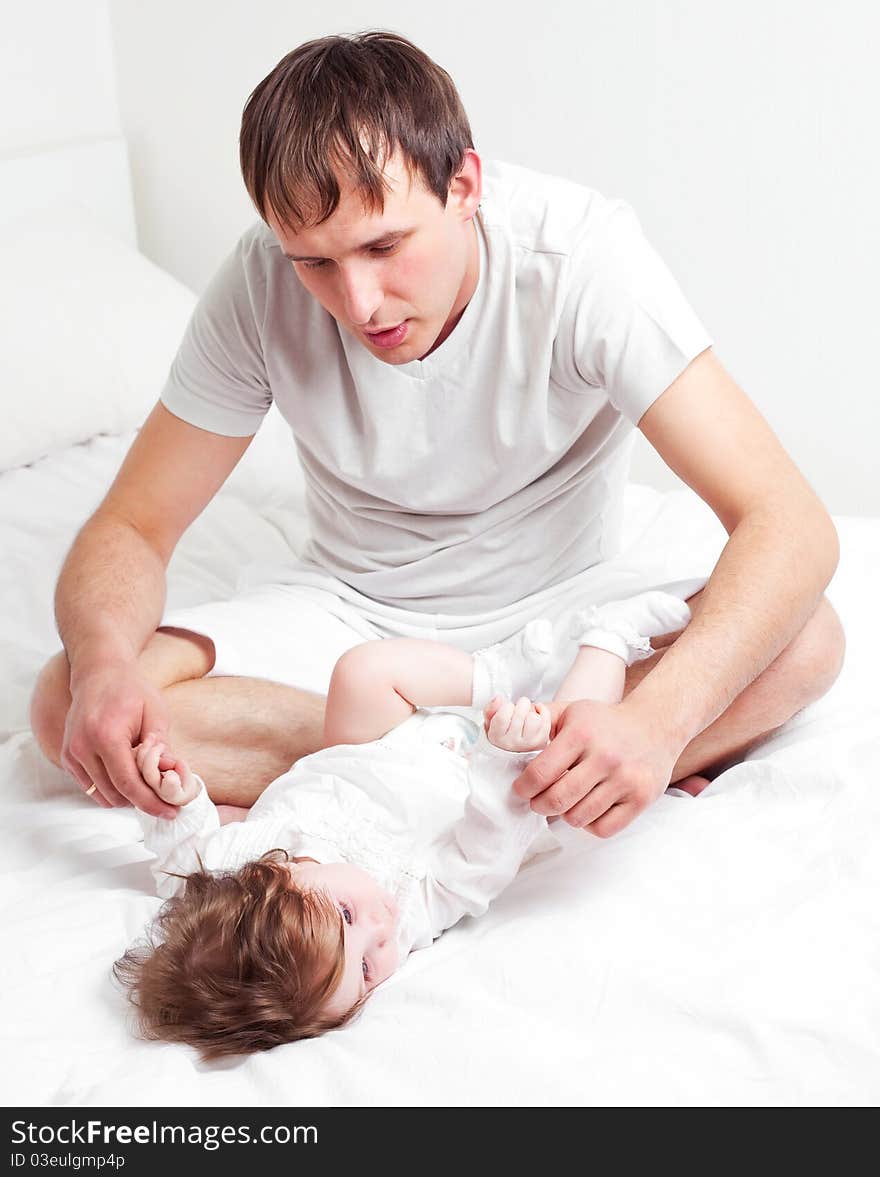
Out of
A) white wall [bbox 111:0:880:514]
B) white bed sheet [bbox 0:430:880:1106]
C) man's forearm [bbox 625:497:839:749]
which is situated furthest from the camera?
white wall [bbox 111:0:880:514]

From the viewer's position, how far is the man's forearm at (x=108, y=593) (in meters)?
1.57

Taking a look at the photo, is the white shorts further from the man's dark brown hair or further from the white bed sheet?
the man's dark brown hair

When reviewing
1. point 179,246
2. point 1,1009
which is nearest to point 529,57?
point 179,246

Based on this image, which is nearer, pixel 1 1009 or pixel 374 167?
pixel 1 1009

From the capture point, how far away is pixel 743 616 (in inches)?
55.4

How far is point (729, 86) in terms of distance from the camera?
8.26 feet

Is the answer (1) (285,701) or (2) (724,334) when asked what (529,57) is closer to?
(2) (724,334)

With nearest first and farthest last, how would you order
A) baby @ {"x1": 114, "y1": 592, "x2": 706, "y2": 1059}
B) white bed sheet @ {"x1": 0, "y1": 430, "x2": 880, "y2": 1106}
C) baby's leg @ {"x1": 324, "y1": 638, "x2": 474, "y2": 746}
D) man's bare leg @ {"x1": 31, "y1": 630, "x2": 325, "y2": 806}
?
white bed sheet @ {"x1": 0, "y1": 430, "x2": 880, "y2": 1106} < baby @ {"x1": 114, "y1": 592, "x2": 706, "y2": 1059} < baby's leg @ {"x1": 324, "y1": 638, "x2": 474, "y2": 746} < man's bare leg @ {"x1": 31, "y1": 630, "x2": 325, "y2": 806}

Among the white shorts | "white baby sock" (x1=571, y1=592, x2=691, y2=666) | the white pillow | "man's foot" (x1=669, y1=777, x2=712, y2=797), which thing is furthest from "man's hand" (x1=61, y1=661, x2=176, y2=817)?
the white pillow

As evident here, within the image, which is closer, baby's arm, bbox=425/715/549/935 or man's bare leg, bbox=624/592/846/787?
baby's arm, bbox=425/715/549/935

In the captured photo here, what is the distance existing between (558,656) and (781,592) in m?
0.31

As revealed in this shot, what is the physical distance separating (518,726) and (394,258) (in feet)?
1.76

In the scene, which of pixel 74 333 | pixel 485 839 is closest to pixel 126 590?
pixel 485 839

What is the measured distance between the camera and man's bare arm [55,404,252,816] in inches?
56.0
